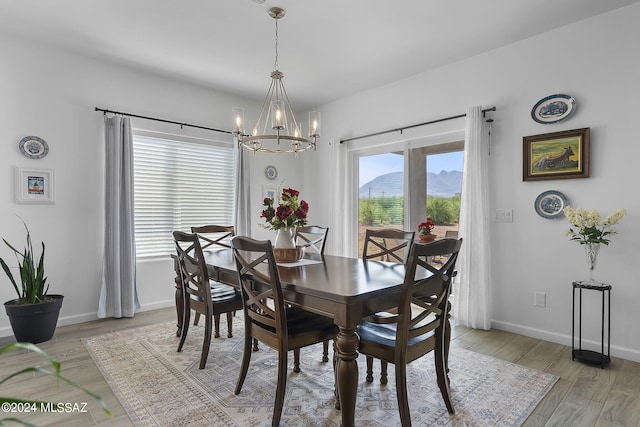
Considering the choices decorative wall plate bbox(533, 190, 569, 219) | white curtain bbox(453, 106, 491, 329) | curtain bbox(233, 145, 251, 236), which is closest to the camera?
decorative wall plate bbox(533, 190, 569, 219)

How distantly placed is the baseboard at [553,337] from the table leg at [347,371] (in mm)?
2312

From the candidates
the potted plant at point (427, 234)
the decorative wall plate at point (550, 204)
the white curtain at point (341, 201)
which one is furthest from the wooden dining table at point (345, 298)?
the white curtain at point (341, 201)

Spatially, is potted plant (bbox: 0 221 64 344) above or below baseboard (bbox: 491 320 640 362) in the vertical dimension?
above

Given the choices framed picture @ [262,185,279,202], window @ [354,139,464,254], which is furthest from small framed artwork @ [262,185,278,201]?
window @ [354,139,464,254]

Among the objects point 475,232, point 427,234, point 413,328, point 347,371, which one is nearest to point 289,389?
point 347,371

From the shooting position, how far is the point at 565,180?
10.3 feet

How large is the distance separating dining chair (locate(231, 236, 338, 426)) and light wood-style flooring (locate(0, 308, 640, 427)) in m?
0.83

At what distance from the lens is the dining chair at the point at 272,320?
1.98 m

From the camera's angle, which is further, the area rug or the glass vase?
the glass vase

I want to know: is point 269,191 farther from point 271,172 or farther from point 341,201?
point 341,201

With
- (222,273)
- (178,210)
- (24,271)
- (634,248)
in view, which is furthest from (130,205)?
(634,248)

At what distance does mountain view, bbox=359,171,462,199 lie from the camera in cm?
401

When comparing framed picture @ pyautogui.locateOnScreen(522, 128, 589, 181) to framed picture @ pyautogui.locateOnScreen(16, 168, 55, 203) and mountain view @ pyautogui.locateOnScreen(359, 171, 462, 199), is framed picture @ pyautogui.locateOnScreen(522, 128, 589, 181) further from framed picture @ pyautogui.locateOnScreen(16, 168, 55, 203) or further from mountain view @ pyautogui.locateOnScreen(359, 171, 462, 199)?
framed picture @ pyautogui.locateOnScreen(16, 168, 55, 203)

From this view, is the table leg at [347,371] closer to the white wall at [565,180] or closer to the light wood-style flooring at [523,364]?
the light wood-style flooring at [523,364]
